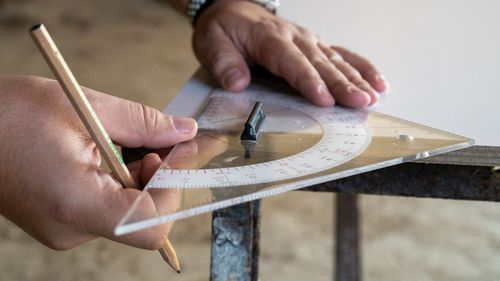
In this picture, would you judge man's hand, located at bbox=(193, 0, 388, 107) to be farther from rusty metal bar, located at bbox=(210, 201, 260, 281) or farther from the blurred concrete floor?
the blurred concrete floor

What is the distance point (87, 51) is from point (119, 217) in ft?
8.09

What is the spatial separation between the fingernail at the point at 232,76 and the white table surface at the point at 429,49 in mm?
181

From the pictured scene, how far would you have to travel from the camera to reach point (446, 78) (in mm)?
855

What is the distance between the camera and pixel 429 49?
96cm

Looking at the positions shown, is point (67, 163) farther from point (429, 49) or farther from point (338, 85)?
point (429, 49)

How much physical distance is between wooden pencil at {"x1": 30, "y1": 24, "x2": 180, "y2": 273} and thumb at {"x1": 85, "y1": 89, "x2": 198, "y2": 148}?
9 centimetres

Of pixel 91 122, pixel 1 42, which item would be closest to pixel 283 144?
pixel 91 122

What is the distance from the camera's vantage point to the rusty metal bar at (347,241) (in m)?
1.40

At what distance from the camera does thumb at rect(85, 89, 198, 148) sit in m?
0.61

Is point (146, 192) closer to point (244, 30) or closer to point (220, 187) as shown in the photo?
point (220, 187)

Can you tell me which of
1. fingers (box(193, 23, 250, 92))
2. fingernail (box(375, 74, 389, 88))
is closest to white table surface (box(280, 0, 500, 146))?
fingernail (box(375, 74, 389, 88))

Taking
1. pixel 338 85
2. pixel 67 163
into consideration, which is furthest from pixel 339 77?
pixel 67 163

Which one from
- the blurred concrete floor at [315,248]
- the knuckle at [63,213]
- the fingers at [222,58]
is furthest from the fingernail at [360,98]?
the blurred concrete floor at [315,248]

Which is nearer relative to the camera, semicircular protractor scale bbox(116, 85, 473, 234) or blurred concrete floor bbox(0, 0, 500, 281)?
semicircular protractor scale bbox(116, 85, 473, 234)
